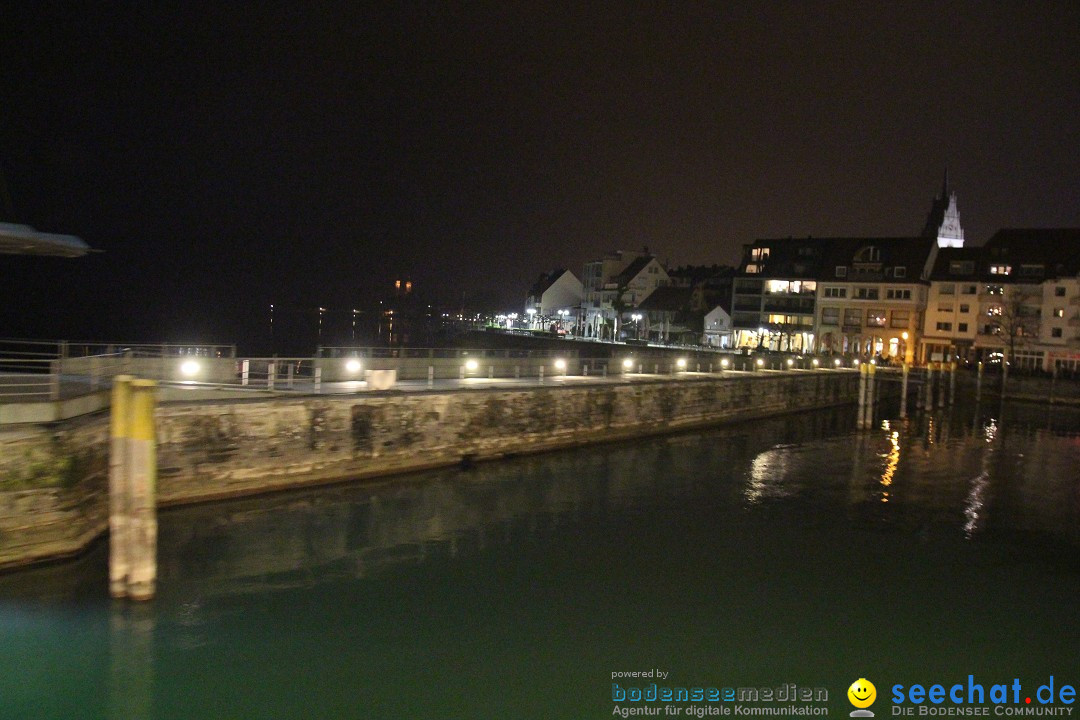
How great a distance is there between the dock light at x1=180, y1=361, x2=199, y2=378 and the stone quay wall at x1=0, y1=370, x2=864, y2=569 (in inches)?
131

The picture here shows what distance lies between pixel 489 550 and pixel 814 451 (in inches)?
925

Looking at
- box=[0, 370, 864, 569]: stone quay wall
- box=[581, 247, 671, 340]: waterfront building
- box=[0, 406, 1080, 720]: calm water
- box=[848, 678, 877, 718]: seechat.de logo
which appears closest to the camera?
box=[848, 678, 877, 718]: seechat.de logo

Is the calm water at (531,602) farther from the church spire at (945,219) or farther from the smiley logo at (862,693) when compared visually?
the church spire at (945,219)

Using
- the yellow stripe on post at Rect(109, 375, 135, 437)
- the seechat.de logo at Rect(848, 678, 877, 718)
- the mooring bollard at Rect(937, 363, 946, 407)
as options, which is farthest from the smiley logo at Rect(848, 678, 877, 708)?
the mooring bollard at Rect(937, 363, 946, 407)

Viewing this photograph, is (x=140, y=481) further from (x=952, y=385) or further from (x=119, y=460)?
(x=952, y=385)

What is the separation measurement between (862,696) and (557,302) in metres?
108

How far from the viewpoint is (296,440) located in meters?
22.7

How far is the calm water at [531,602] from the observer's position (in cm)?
1241

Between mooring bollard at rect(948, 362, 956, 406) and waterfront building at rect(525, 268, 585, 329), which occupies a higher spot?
waterfront building at rect(525, 268, 585, 329)

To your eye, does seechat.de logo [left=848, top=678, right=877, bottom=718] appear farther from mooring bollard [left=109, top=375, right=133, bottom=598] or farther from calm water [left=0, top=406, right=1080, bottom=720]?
mooring bollard [left=109, top=375, right=133, bottom=598]

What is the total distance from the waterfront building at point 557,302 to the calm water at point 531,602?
90.0m

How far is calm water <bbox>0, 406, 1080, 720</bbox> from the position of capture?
12.4 metres

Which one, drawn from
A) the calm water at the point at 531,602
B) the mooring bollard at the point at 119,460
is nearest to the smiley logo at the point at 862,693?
the calm water at the point at 531,602

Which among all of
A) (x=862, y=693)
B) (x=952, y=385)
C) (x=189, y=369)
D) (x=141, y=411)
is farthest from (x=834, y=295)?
(x=141, y=411)
